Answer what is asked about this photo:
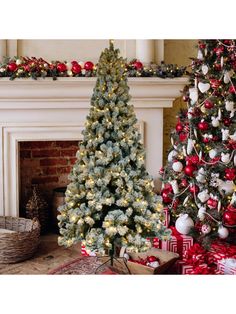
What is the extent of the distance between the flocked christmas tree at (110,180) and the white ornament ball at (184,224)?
43.6 inches

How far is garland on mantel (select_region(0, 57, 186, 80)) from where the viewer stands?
4.04 m

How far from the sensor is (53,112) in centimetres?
436

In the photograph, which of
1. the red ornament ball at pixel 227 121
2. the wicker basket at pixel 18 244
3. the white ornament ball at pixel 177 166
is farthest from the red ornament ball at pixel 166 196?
the wicker basket at pixel 18 244

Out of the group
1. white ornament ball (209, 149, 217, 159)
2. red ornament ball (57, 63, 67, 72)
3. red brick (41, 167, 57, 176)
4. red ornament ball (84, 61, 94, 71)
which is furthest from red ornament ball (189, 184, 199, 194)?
red brick (41, 167, 57, 176)

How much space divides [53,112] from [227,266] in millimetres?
2023

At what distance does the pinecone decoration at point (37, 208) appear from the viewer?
4613 millimetres

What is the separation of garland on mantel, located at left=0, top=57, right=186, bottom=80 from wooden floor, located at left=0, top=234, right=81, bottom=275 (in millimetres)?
1488

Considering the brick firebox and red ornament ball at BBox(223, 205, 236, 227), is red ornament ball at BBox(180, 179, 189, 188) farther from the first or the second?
the brick firebox

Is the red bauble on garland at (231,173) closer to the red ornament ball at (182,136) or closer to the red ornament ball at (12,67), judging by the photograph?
the red ornament ball at (182,136)
